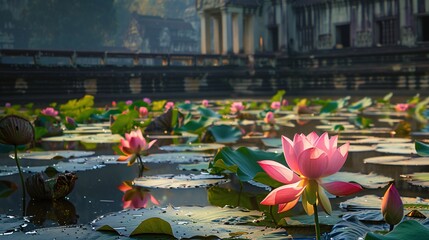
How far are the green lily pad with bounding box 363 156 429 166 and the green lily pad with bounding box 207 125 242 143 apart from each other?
113 cm

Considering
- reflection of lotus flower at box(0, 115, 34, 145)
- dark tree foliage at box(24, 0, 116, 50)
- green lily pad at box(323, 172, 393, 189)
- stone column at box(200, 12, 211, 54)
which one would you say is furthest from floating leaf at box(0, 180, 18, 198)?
dark tree foliage at box(24, 0, 116, 50)

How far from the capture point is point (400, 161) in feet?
9.86

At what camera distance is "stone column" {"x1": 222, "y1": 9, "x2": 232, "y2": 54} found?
2156 cm

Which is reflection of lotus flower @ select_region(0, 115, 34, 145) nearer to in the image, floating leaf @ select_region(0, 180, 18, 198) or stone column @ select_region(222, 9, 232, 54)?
floating leaf @ select_region(0, 180, 18, 198)

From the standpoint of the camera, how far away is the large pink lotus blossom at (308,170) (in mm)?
1129

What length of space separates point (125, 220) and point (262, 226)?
0.40 m

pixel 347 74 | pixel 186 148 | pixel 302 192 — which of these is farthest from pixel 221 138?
pixel 347 74

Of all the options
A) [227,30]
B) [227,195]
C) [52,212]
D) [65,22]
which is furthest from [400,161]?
[65,22]

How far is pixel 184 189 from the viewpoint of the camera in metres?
2.35

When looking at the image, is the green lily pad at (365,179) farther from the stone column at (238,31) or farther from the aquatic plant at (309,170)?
the stone column at (238,31)

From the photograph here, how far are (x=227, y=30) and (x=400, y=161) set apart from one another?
18976 mm

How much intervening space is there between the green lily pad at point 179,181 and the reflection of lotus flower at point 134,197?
4cm

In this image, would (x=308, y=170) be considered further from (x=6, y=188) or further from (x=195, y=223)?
(x=6, y=188)

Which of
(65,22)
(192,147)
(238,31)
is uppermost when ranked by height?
(65,22)
